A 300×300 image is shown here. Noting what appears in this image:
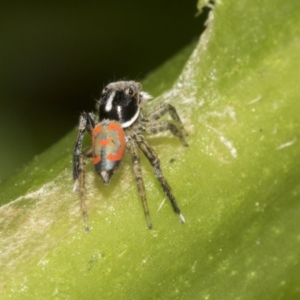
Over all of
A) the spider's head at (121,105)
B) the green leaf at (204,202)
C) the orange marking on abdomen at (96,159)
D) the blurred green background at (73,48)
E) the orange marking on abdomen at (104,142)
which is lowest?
the green leaf at (204,202)

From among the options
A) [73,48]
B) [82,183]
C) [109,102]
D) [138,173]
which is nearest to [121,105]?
[109,102]

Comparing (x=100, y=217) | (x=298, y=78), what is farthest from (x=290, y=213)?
(x=100, y=217)

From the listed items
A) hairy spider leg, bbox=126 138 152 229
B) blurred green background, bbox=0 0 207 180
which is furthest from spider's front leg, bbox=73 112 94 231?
blurred green background, bbox=0 0 207 180

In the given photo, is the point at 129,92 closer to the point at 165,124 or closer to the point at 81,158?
the point at 165,124

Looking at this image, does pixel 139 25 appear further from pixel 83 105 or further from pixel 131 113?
pixel 131 113

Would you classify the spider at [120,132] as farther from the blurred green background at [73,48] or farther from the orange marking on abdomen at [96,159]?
the blurred green background at [73,48]

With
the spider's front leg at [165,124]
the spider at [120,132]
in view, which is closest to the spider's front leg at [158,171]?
the spider at [120,132]
